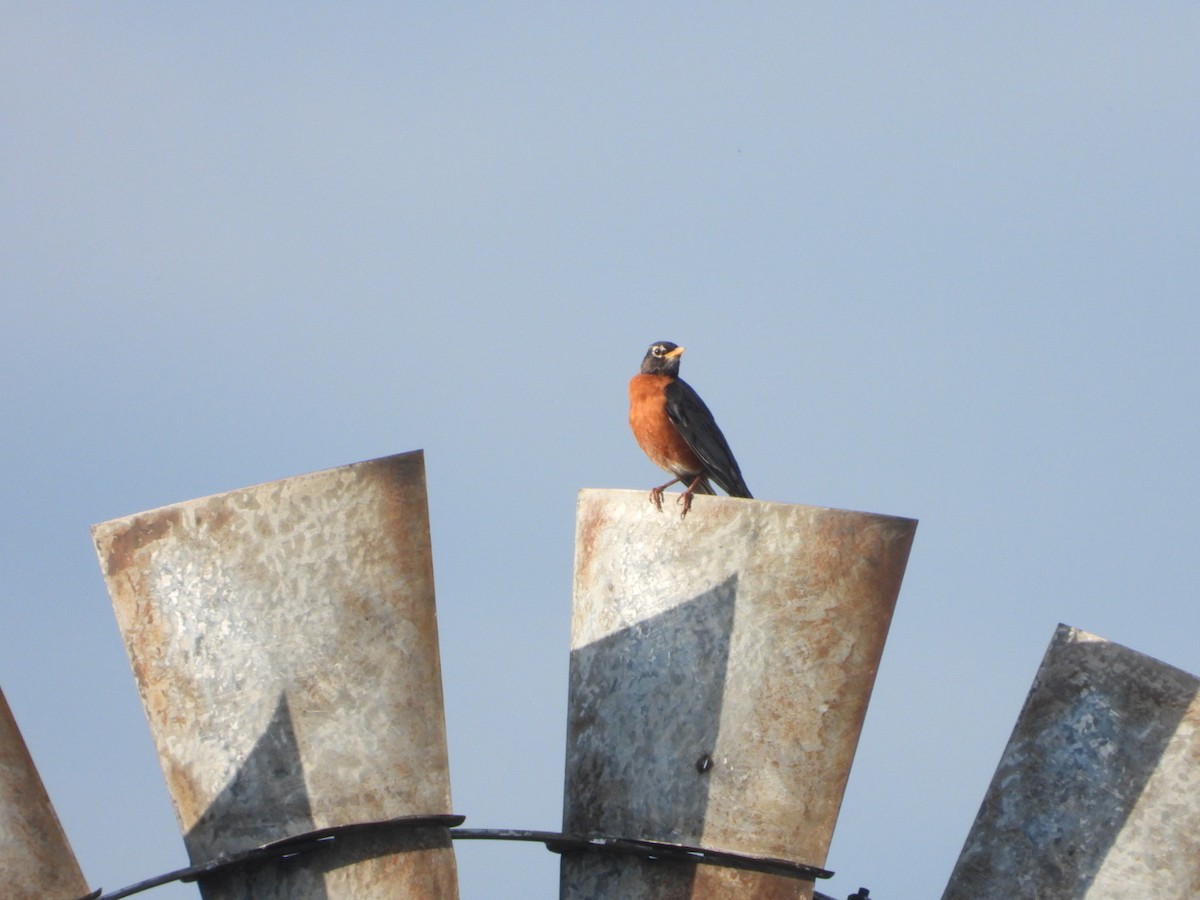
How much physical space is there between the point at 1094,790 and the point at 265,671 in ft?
9.36

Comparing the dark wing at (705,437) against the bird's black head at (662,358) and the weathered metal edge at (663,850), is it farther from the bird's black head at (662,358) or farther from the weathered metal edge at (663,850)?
the weathered metal edge at (663,850)

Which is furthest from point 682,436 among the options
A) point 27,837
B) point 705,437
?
point 27,837

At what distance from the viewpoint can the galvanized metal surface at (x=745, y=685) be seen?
17.0ft

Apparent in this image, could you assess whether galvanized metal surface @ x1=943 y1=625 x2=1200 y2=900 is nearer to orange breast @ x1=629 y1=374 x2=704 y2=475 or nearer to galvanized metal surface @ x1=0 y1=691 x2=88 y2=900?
galvanized metal surface @ x1=0 y1=691 x2=88 y2=900

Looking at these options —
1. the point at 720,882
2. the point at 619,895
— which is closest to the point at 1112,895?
the point at 720,882

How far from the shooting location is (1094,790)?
529 centimetres

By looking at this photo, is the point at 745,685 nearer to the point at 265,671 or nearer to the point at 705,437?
the point at 265,671

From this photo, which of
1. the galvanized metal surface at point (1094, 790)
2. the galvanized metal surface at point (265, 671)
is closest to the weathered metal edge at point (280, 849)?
the galvanized metal surface at point (265, 671)

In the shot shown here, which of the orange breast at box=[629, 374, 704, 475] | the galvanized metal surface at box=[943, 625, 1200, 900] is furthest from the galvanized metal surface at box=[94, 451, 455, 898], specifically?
the orange breast at box=[629, 374, 704, 475]

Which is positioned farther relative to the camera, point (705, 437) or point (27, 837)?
point (705, 437)

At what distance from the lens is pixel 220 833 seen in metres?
4.77

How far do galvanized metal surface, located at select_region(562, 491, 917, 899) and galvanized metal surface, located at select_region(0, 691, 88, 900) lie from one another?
166cm

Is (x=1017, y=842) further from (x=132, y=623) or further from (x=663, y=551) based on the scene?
(x=132, y=623)

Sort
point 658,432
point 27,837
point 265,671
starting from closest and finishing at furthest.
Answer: point 27,837
point 265,671
point 658,432
